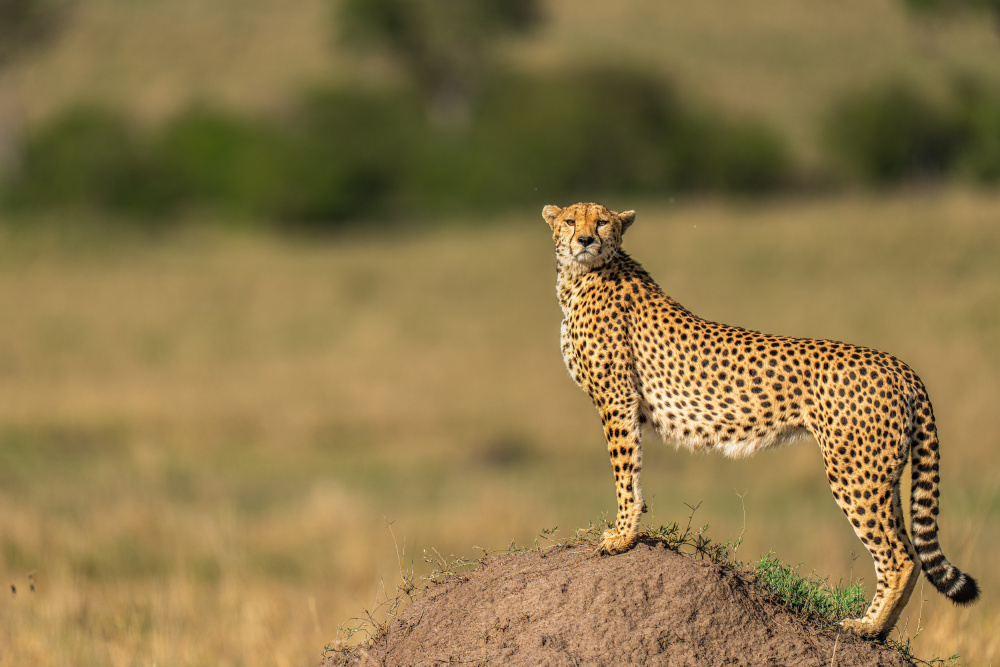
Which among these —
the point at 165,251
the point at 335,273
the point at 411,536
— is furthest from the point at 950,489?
the point at 165,251

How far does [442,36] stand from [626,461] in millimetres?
51325

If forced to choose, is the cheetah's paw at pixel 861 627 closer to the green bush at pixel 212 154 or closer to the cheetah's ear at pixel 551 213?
the cheetah's ear at pixel 551 213

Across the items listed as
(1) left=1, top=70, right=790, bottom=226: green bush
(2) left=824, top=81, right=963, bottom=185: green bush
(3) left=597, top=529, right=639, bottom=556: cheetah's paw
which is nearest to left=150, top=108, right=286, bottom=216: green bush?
(1) left=1, top=70, right=790, bottom=226: green bush

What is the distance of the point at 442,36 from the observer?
53.2m

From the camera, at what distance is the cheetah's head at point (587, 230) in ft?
13.2

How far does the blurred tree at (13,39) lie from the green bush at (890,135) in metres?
32.6

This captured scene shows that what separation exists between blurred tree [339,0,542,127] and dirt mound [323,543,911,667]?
154 feet

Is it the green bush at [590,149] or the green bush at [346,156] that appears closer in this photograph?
the green bush at [590,149]

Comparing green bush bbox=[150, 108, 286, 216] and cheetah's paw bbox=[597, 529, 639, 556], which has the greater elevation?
green bush bbox=[150, 108, 286, 216]

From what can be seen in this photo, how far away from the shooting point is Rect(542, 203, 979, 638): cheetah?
3619mm

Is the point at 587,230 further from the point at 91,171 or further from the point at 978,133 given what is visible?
the point at 91,171

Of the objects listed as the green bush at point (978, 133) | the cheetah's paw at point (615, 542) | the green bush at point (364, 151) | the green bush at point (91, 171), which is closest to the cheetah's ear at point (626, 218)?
the cheetah's paw at point (615, 542)

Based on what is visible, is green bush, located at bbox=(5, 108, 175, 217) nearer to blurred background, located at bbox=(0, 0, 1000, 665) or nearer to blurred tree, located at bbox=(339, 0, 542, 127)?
blurred background, located at bbox=(0, 0, 1000, 665)

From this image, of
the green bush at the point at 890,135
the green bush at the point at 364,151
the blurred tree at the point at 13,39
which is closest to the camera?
the green bush at the point at 890,135
